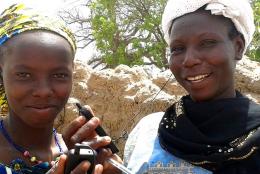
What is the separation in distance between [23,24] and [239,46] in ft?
3.02

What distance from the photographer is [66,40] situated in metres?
1.94

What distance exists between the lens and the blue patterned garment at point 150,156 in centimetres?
190

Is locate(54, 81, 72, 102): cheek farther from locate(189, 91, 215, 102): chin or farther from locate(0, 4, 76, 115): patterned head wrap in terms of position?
locate(189, 91, 215, 102): chin

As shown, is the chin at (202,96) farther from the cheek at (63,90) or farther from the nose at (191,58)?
the cheek at (63,90)

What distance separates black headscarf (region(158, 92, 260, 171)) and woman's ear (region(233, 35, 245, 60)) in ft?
0.59

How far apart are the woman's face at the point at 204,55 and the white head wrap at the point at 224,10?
1.2 inches

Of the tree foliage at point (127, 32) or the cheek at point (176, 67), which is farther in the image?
the tree foliage at point (127, 32)

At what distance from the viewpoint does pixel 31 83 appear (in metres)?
1.78

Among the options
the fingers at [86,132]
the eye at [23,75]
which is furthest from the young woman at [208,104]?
the eye at [23,75]

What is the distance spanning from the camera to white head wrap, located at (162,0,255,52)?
1.90 metres

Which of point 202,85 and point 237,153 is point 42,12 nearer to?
point 202,85

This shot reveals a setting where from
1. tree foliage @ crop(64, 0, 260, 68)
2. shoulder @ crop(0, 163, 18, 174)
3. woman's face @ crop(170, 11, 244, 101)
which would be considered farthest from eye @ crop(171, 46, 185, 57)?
tree foliage @ crop(64, 0, 260, 68)

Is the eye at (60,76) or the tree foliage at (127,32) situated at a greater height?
→ the eye at (60,76)

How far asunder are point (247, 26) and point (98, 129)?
787mm
